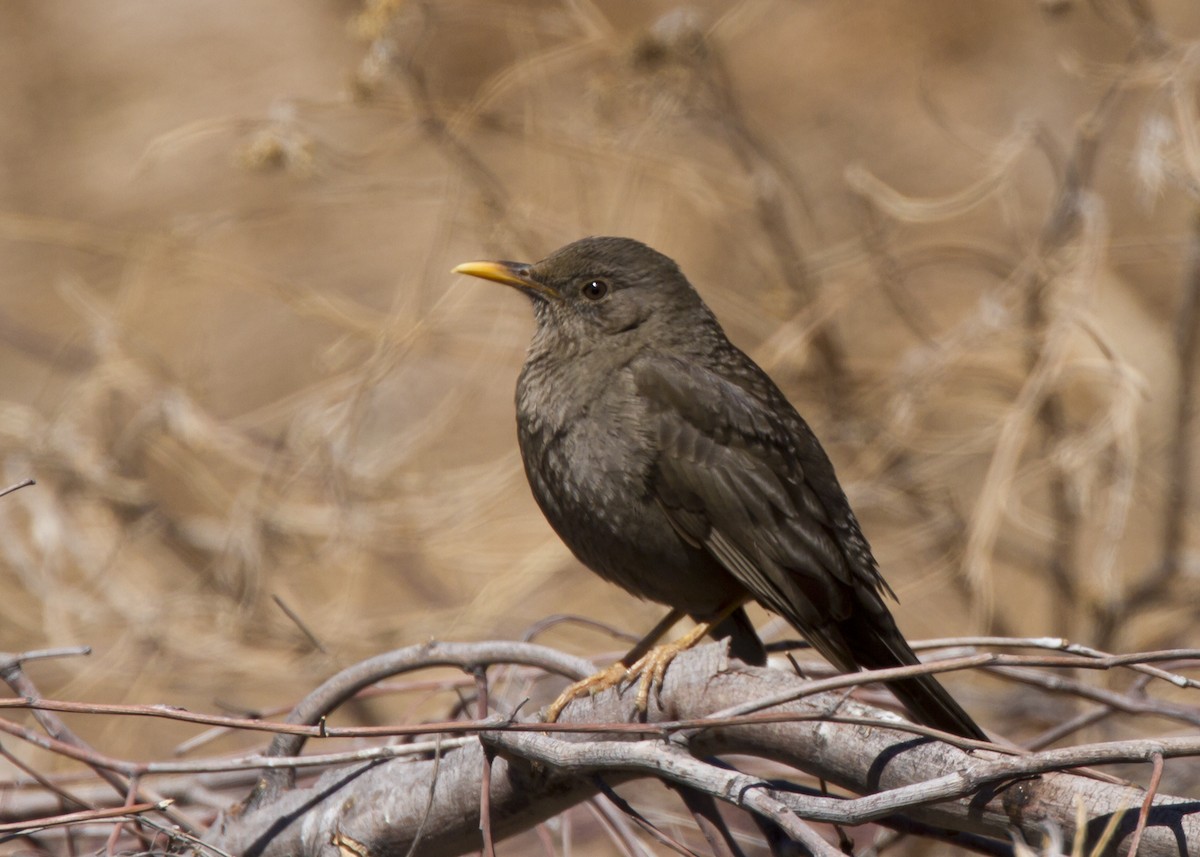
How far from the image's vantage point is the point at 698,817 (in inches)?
107

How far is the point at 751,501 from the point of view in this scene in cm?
389

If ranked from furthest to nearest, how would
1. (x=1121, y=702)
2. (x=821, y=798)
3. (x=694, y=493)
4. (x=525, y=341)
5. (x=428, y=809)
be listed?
1. (x=525, y=341)
2. (x=694, y=493)
3. (x=1121, y=702)
4. (x=428, y=809)
5. (x=821, y=798)

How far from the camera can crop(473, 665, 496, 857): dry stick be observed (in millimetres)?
2609

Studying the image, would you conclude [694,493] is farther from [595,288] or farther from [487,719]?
[487,719]

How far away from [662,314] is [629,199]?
132 inches

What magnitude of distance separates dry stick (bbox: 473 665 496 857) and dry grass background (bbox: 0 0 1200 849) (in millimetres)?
2348

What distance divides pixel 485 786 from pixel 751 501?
142cm

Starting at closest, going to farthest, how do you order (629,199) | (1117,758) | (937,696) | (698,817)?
(1117,758)
(698,817)
(937,696)
(629,199)

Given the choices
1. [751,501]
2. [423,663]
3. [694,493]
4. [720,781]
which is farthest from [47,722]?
[751,501]

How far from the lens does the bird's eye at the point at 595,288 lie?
4348mm

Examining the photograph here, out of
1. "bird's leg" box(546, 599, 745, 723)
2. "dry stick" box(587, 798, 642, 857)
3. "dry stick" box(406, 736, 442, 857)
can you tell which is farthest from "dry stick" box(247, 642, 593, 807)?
"dry stick" box(587, 798, 642, 857)

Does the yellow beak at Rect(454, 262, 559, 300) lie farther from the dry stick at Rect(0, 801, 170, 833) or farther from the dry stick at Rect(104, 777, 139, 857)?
the dry stick at Rect(0, 801, 170, 833)

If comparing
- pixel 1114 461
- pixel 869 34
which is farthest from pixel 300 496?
pixel 869 34

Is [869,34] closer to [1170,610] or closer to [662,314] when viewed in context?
[1170,610]
